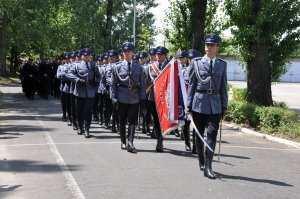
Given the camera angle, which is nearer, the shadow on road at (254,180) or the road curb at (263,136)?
the shadow on road at (254,180)

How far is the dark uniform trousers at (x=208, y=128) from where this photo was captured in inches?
306

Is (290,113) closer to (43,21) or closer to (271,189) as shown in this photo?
(271,189)

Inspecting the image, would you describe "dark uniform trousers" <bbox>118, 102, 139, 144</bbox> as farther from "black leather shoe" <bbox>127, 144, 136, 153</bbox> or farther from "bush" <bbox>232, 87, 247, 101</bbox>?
"bush" <bbox>232, 87, 247, 101</bbox>

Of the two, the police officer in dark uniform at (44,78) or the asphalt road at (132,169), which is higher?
the police officer in dark uniform at (44,78)

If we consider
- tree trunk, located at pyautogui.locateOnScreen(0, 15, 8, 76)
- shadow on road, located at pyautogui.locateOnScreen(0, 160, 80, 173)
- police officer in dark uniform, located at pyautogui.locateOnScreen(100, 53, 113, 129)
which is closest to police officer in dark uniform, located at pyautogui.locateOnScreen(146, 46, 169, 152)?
shadow on road, located at pyautogui.locateOnScreen(0, 160, 80, 173)

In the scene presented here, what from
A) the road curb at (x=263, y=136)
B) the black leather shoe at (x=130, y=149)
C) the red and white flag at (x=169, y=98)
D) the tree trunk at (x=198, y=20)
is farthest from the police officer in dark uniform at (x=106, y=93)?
the tree trunk at (x=198, y=20)

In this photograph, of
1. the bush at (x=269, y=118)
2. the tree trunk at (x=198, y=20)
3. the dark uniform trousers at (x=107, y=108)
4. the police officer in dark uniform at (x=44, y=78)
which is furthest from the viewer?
the police officer in dark uniform at (x=44, y=78)

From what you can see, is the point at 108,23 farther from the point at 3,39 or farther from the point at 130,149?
the point at 130,149

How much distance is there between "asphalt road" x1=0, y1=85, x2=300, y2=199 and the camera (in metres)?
6.84

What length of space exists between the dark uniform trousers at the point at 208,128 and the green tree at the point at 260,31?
8.73m

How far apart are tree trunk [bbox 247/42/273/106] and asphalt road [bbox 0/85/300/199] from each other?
4.03 m

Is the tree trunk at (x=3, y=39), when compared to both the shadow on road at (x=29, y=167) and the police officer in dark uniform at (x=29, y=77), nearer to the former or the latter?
the police officer in dark uniform at (x=29, y=77)

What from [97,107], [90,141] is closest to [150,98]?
[90,141]

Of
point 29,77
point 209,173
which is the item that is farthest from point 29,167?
point 29,77
